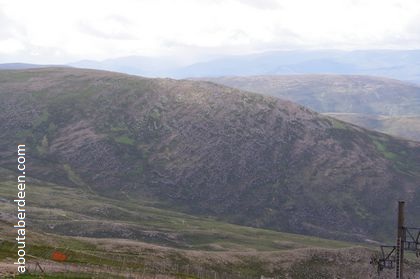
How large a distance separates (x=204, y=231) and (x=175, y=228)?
969 cm

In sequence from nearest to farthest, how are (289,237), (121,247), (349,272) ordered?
(121,247) < (349,272) < (289,237)

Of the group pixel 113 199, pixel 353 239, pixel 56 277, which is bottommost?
pixel 353 239

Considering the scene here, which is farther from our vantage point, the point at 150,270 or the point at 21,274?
the point at 150,270

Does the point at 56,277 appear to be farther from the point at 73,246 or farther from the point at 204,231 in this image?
the point at 204,231

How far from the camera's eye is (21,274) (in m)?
55.4

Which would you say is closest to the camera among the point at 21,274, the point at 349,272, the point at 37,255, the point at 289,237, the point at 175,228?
the point at 21,274

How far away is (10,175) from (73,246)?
4767 inches

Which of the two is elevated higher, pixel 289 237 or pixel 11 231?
pixel 11 231

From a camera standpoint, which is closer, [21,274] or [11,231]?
[21,274]

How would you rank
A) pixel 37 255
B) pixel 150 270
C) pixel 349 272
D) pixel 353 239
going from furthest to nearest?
1. pixel 353 239
2. pixel 349 272
3. pixel 150 270
4. pixel 37 255

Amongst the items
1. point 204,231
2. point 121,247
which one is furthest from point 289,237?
point 121,247

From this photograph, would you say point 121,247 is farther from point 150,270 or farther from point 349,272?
point 349,272

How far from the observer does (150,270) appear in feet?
264

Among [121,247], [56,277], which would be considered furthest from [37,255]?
[121,247]
